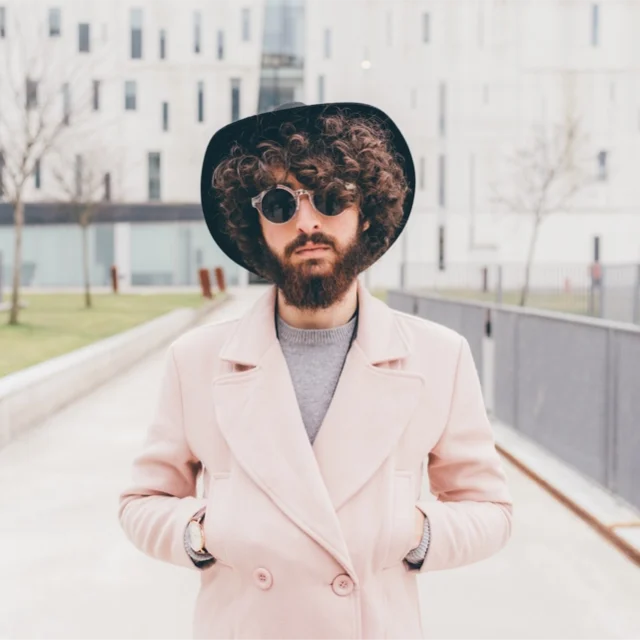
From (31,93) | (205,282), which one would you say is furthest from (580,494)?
(205,282)

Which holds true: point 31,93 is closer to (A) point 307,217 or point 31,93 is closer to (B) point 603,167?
(A) point 307,217

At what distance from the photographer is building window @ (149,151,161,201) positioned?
4828 cm

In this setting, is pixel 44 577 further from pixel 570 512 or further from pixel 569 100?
pixel 569 100

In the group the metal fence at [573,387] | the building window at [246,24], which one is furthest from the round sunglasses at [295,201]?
the building window at [246,24]

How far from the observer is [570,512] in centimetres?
620

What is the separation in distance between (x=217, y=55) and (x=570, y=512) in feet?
149

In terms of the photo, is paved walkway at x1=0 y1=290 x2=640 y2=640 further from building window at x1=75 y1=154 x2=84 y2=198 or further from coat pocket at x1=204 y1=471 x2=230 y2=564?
building window at x1=75 y1=154 x2=84 y2=198

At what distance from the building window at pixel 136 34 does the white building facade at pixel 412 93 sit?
0.08 metres

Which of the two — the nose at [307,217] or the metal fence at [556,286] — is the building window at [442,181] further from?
the nose at [307,217]

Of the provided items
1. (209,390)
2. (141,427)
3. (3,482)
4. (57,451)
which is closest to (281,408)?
(209,390)

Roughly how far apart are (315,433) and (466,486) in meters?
0.35

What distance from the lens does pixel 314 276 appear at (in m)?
1.91

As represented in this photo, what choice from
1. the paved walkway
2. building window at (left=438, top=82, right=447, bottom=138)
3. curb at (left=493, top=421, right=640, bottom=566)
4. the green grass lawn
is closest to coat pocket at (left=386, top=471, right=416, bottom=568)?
the paved walkway

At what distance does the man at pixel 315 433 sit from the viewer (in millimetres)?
1796
